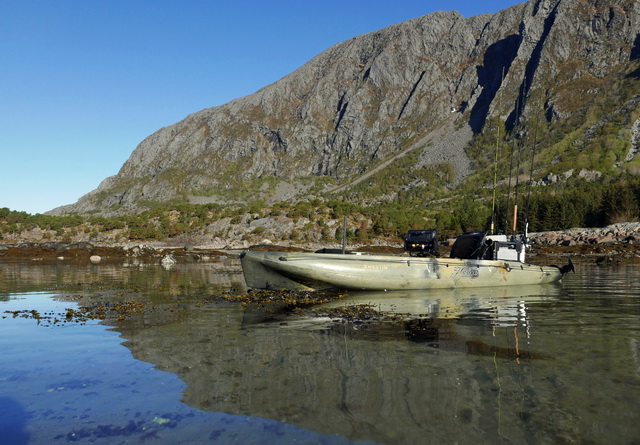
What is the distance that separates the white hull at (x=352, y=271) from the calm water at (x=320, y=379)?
14.1ft

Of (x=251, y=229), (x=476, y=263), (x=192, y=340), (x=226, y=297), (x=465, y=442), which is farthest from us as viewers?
(x=251, y=229)

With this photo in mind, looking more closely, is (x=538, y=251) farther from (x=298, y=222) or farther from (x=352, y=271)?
(x=352, y=271)

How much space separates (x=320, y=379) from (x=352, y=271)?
10.3 meters

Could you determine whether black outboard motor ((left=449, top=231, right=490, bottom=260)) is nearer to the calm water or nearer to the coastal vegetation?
the calm water

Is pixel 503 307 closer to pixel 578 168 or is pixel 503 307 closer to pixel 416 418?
pixel 416 418

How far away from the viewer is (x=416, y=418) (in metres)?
5.08

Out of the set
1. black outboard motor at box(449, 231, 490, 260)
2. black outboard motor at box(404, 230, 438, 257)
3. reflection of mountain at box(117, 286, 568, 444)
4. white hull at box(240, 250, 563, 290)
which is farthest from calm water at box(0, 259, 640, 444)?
black outboard motor at box(449, 231, 490, 260)

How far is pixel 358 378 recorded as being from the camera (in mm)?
6508

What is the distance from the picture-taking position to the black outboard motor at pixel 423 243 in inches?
727

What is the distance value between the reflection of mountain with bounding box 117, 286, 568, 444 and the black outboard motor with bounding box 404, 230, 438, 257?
8198 mm

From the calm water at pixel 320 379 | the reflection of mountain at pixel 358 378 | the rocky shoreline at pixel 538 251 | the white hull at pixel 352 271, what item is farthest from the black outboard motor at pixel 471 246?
the rocky shoreline at pixel 538 251

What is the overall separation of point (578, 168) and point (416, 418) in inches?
7772

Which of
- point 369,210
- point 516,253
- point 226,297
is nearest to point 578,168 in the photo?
point 369,210

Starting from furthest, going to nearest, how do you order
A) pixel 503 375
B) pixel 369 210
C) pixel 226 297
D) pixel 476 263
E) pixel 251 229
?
1. pixel 369 210
2. pixel 251 229
3. pixel 476 263
4. pixel 226 297
5. pixel 503 375
